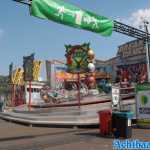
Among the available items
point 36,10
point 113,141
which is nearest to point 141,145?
point 113,141

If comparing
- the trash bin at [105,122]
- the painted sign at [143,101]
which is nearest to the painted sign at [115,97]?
the painted sign at [143,101]

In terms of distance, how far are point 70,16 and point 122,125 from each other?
232 inches

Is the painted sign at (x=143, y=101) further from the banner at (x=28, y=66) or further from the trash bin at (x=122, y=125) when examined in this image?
the banner at (x=28, y=66)

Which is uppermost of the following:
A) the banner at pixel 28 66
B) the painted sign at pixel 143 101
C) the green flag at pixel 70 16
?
the green flag at pixel 70 16

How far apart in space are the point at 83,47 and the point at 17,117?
1047cm

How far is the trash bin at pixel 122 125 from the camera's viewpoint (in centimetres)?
1677

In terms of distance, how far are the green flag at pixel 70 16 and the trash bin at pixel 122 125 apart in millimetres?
5097

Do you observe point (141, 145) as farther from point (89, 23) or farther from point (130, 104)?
point (130, 104)

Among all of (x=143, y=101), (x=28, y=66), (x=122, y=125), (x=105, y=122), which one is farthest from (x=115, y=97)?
(x=28, y=66)

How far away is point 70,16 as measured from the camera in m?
19.7

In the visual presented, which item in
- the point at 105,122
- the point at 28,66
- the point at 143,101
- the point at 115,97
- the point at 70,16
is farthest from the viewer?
the point at 28,66

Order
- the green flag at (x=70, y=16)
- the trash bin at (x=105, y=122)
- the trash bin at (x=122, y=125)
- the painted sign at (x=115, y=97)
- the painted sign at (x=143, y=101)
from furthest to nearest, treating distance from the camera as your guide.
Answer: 1. the painted sign at (x=115, y=97)
2. the painted sign at (x=143, y=101)
3. the green flag at (x=70, y=16)
4. the trash bin at (x=105, y=122)
5. the trash bin at (x=122, y=125)

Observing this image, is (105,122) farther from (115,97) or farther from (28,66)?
(28,66)

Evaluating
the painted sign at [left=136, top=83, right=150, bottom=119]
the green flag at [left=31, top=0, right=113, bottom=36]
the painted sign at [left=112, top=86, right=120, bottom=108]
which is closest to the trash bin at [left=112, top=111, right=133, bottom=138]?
the painted sign at [left=136, top=83, right=150, bottom=119]
